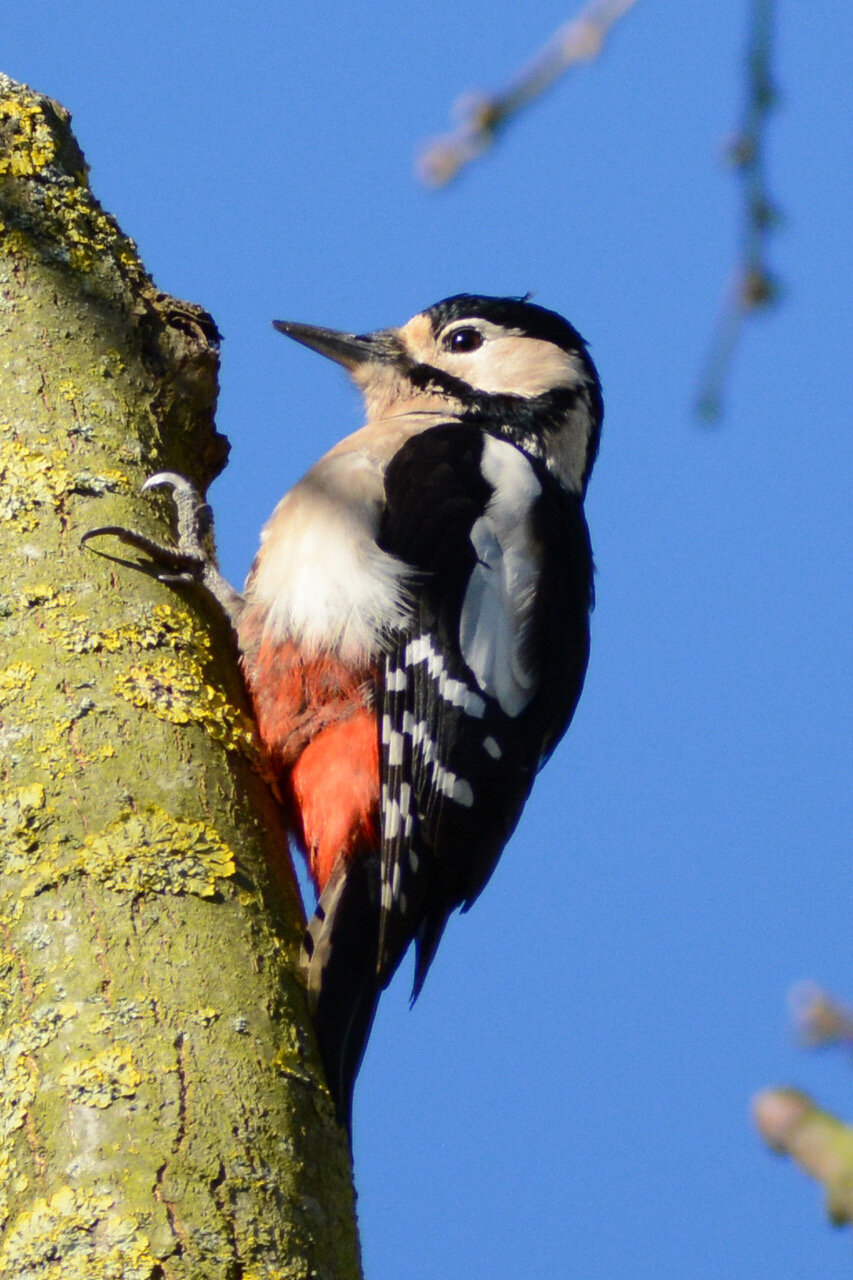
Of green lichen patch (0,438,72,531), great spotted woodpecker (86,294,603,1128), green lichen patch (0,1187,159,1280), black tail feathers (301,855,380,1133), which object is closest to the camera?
green lichen patch (0,1187,159,1280)

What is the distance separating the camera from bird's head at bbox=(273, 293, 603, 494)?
12.4 ft

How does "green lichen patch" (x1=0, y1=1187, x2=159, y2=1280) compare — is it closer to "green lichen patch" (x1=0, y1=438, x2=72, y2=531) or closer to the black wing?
the black wing

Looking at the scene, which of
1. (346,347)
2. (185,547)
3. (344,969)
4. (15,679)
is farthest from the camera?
(346,347)

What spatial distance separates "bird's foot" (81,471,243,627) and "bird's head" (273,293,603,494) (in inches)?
43.2

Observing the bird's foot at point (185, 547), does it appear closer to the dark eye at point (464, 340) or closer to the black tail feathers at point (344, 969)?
the black tail feathers at point (344, 969)

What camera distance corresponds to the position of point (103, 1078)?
5.31ft

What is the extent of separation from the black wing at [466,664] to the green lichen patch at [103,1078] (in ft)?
2.70

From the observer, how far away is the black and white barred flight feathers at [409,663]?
2613mm

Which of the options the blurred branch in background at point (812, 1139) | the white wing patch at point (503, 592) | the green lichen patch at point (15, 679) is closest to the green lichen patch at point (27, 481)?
the green lichen patch at point (15, 679)

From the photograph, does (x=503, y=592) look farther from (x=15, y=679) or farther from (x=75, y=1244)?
(x=75, y=1244)

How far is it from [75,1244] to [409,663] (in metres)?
1.44

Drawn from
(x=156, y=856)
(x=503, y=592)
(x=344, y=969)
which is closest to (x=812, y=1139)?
(x=156, y=856)

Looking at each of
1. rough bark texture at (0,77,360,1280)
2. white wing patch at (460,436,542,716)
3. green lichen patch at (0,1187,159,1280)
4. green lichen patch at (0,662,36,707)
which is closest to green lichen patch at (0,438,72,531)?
rough bark texture at (0,77,360,1280)

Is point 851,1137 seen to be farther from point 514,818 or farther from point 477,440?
point 477,440
